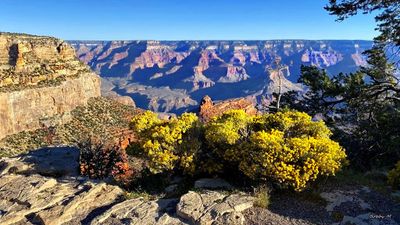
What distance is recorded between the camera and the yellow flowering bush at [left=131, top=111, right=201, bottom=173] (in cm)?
1597

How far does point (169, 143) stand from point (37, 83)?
2053 inches

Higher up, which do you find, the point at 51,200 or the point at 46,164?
the point at 51,200

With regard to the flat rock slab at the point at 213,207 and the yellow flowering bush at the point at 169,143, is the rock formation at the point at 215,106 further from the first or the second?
the flat rock slab at the point at 213,207

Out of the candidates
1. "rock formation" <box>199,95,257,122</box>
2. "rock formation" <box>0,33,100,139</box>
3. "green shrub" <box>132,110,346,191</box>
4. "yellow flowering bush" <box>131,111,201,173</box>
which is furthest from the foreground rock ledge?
"rock formation" <box>199,95,257,122</box>

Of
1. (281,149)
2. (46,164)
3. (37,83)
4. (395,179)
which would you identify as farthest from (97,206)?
(37,83)

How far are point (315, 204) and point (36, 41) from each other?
209ft

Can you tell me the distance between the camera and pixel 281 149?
1443cm

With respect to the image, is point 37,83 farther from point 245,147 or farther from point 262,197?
point 262,197

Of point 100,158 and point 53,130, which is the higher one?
point 100,158

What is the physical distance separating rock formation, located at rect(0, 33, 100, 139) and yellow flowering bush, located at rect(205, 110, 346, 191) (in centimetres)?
4550

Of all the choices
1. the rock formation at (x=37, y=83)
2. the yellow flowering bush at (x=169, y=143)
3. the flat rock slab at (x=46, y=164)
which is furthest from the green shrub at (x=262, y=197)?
the rock formation at (x=37, y=83)

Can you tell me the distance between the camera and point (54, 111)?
205 ft

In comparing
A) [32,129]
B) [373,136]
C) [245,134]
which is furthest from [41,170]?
[32,129]

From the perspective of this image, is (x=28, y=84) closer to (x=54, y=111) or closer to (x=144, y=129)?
(x=54, y=111)
